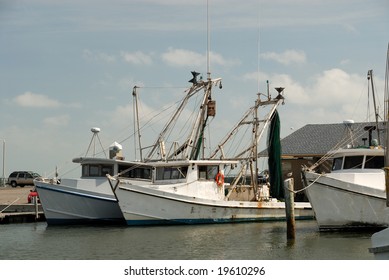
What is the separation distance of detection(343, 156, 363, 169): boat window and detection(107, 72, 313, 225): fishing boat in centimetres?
520

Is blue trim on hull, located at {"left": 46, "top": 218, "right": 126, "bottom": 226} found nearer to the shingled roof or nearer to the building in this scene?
the building

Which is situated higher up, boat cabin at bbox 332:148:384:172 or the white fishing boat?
boat cabin at bbox 332:148:384:172

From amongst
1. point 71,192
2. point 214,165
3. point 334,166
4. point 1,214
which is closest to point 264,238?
point 334,166

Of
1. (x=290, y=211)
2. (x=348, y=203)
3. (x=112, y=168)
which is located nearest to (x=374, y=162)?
(x=348, y=203)

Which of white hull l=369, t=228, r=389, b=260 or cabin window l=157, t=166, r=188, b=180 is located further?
cabin window l=157, t=166, r=188, b=180

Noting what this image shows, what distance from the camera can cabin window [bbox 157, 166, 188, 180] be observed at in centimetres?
2659

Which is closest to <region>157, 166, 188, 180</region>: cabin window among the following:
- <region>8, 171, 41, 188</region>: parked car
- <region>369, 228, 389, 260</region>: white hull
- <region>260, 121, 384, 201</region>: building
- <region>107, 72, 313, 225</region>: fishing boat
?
<region>107, 72, 313, 225</region>: fishing boat

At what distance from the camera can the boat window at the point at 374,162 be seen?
22.5 metres

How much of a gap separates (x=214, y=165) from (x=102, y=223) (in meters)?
4.55

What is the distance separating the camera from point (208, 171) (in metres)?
27.0

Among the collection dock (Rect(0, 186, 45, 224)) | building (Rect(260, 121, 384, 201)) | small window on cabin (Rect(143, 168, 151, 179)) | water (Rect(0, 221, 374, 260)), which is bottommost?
water (Rect(0, 221, 374, 260))

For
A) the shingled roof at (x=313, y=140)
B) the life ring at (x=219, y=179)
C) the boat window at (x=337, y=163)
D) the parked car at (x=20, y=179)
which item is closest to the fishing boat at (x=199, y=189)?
the life ring at (x=219, y=179)
